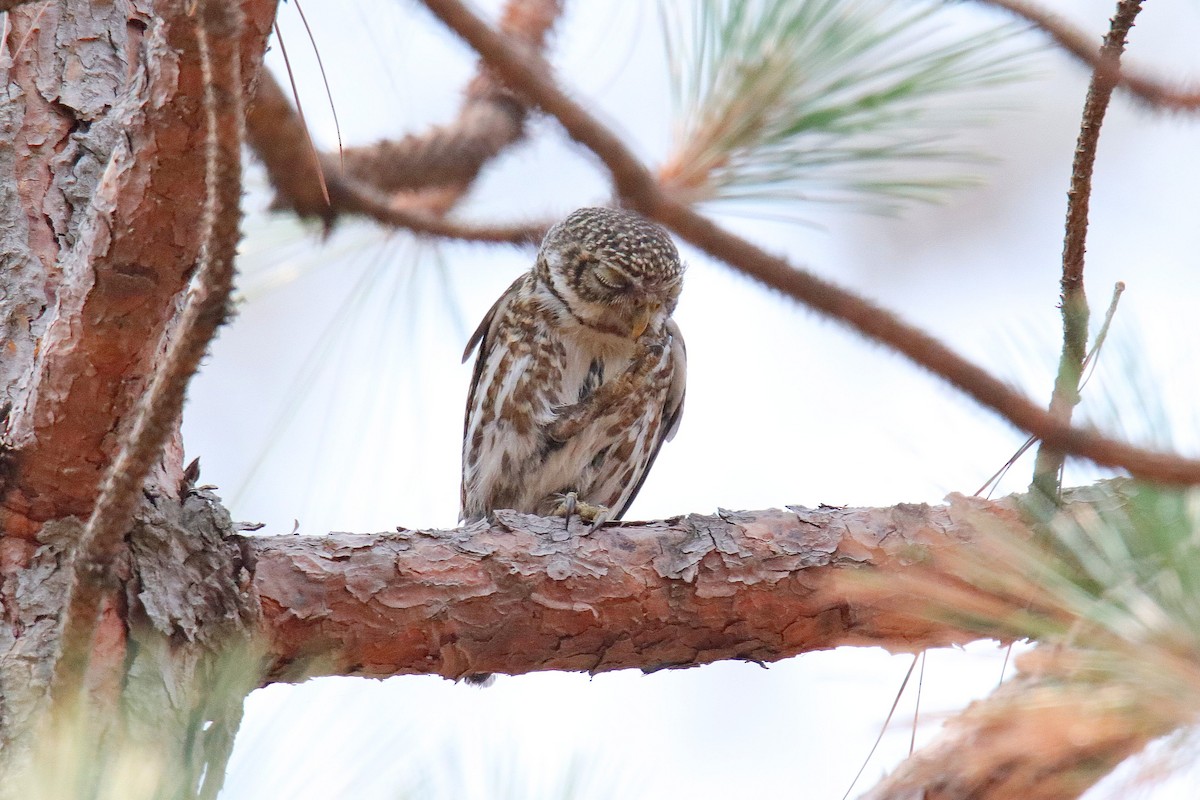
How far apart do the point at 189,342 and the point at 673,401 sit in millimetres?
2810

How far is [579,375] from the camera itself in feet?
12.5

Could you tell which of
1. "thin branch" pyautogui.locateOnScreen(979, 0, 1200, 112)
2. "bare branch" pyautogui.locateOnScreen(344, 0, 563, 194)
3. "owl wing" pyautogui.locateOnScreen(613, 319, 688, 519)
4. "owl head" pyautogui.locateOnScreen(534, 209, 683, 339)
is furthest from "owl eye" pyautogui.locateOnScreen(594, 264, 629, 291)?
"thin branch" pyautogui.locateOnScreen(979, 0, 1200, 112)

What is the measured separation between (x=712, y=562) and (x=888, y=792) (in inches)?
26.8

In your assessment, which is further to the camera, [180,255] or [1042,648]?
[180,255]

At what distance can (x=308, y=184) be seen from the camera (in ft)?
9.59

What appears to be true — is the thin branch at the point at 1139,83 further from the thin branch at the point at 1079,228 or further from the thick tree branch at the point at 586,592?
the thick tree branch at the point at 586,592

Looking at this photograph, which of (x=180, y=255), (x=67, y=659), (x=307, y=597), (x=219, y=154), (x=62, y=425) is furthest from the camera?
(x=307, y=597)

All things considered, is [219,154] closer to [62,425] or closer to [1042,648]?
[62,425]

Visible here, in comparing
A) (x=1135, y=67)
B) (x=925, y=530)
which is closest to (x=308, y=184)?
(x=925, y=530)

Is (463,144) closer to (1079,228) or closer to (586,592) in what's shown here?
(586,592)

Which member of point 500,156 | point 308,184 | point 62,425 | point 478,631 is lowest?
point 478,631

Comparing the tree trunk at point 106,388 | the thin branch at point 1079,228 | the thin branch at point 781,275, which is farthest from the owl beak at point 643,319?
the thin branch at point 1079,228

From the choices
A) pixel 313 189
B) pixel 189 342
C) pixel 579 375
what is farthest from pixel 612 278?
pixel 189 342

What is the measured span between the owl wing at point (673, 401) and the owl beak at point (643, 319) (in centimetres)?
20
